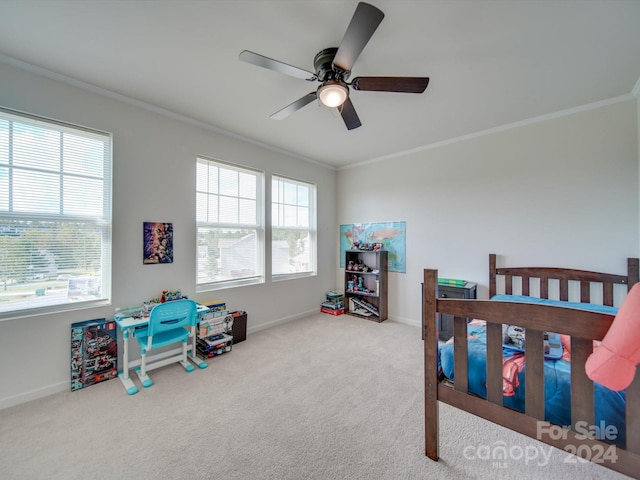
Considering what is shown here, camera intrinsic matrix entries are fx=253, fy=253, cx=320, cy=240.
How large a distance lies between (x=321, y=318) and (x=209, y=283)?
1.89m

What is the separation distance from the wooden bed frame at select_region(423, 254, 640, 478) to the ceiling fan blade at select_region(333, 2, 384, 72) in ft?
4.48

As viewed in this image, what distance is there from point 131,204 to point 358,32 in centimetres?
252

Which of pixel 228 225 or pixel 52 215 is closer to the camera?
pixel 52 215

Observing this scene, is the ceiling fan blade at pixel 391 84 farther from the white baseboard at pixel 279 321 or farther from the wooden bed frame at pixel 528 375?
the white baseboard at pixel 279 321

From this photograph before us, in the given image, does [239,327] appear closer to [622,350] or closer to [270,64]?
[270,64]

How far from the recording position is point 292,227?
4.16 m

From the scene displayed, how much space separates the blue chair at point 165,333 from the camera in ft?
7.27

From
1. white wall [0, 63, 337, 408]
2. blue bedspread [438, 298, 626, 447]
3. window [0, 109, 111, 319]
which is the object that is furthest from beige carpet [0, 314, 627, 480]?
window [0, 109, 111, 319]

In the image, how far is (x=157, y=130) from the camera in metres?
2.71

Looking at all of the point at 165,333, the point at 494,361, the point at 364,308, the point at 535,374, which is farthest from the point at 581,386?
the point at 364,308

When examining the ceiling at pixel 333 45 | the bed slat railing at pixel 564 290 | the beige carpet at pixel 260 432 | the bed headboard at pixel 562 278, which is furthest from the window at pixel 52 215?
the bed slat railing at pixel 564 290

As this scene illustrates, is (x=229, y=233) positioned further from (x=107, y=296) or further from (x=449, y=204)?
(x=449, y=204)

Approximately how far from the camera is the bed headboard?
239 centimetres

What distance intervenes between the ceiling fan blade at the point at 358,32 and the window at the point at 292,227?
2.44m
